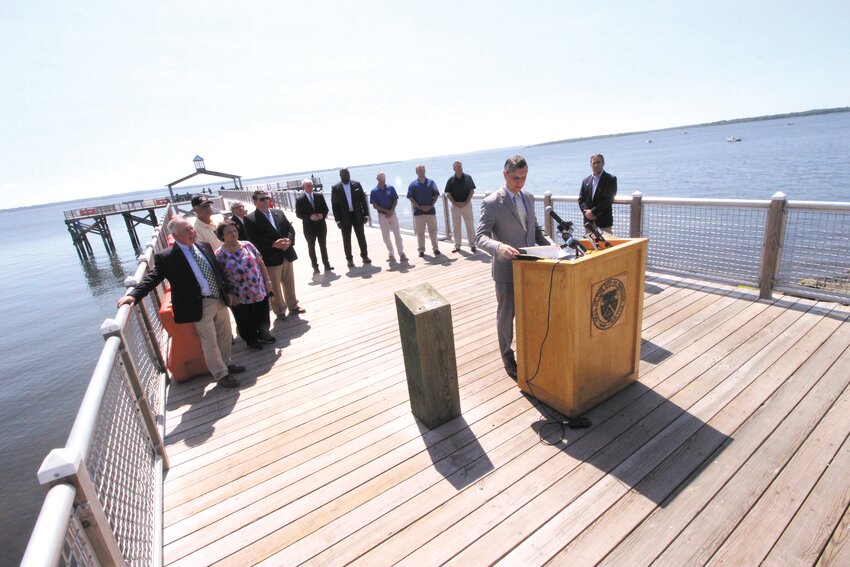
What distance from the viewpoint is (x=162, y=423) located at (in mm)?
3428

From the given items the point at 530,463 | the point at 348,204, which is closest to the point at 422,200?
the point at 348,204

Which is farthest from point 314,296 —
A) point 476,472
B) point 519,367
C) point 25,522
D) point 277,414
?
point 25,522

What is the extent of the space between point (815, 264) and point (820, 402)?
2.59 metres

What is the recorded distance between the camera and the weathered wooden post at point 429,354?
279cm

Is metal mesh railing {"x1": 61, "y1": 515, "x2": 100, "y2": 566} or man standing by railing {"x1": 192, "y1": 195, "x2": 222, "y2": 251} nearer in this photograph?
metal mesh railing {"x1": 61, "y1": 515, "x2": 100, "y2": 566}

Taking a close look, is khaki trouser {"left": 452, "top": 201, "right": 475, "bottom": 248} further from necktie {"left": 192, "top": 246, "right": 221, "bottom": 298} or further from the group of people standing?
necktie {"left": 192, "top": 246, "right": 221, "bottom": 298}

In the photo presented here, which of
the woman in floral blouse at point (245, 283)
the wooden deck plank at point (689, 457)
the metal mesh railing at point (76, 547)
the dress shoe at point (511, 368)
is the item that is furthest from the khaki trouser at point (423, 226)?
the metal mesh railing at point (76, 547)

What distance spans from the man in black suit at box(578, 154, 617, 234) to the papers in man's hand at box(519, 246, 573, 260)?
10.6 ft

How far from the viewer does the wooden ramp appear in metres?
2.09

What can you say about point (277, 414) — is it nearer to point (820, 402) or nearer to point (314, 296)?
point (314, 296)

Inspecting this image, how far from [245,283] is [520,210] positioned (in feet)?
9.60

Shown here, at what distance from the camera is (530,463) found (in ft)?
8.55

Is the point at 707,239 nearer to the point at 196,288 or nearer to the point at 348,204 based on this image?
the point at 348,204

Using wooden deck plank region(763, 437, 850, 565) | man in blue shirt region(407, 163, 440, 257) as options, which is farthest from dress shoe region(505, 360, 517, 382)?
man in blue shirt region(407, 163, 440, 257)
